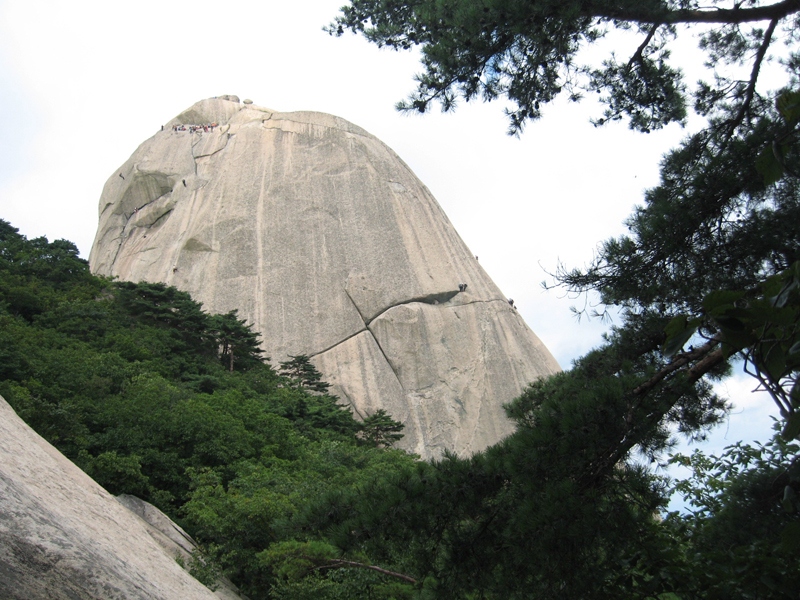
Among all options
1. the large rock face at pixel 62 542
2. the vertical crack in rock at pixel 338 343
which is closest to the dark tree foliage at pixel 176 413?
the large rock face at pixel 62 542

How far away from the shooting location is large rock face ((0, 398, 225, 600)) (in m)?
2.74

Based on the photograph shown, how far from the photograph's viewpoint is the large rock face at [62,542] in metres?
2.74

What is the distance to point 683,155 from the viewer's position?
4273 millimetres

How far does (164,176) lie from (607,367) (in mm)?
25155

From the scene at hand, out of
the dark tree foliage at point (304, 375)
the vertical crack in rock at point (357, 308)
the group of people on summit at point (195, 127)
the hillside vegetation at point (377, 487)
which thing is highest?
the group of people on summit at point (195, 127)

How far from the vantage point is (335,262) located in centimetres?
2169

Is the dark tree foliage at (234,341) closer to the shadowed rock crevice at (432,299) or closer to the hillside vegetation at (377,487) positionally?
the hillside vegetation at (377,487)

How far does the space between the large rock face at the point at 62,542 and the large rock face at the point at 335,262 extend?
14.0 m

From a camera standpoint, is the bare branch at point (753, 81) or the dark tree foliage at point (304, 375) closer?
the bare branch at point (753, 81)

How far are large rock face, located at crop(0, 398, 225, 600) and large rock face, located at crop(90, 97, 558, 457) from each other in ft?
45.9

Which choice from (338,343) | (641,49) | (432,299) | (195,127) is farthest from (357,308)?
(641,49)

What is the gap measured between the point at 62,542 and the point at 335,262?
62.0 ft

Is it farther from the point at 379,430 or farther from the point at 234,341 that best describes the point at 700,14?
the point at 234,341

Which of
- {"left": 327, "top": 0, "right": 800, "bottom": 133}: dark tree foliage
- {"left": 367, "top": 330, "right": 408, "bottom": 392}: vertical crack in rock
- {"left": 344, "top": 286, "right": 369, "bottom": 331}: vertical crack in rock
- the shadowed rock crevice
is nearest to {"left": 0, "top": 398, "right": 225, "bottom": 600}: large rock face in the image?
{"left": 327, "top": 0, "right": 800, "bottom": 133}: dark tree foliage
